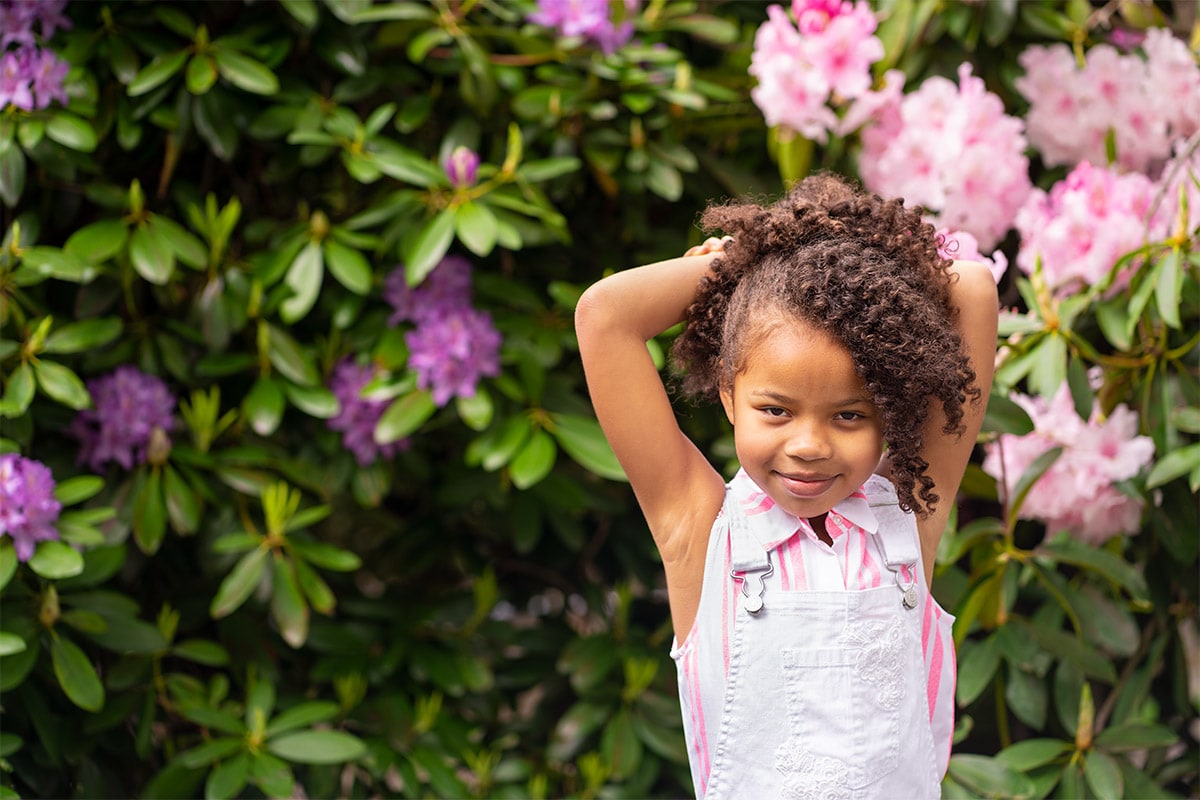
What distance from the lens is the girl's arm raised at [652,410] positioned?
3.58 feet

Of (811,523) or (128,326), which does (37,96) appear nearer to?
(128,326)

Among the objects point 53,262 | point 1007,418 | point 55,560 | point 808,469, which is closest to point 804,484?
point 808,469

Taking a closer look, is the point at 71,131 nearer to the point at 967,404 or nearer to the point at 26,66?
the point at 26,66

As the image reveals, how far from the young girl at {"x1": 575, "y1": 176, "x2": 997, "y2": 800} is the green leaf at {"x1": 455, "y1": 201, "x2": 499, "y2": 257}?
65 centimetres

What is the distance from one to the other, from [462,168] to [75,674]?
0.92 metres

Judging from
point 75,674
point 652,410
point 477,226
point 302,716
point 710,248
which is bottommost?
point 302,716

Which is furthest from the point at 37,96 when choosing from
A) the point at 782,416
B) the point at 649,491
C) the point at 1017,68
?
the point at 1017,68

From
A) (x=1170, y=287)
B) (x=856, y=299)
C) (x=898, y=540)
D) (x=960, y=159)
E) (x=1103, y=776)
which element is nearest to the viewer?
(x=856, y=299)

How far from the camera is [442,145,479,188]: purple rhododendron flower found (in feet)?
5.94

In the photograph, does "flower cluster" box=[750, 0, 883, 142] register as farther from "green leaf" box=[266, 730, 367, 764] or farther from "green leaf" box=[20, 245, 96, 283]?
"green leaf" box=[266, 730, 367, 764]

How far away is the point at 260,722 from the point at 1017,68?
1603 mm

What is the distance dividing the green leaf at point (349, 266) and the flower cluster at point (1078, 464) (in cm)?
95

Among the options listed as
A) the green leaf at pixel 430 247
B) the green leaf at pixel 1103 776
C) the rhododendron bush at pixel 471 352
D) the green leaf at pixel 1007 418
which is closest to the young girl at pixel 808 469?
the green leaf at pixel 1007 418

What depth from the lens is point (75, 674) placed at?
5.44 ft
